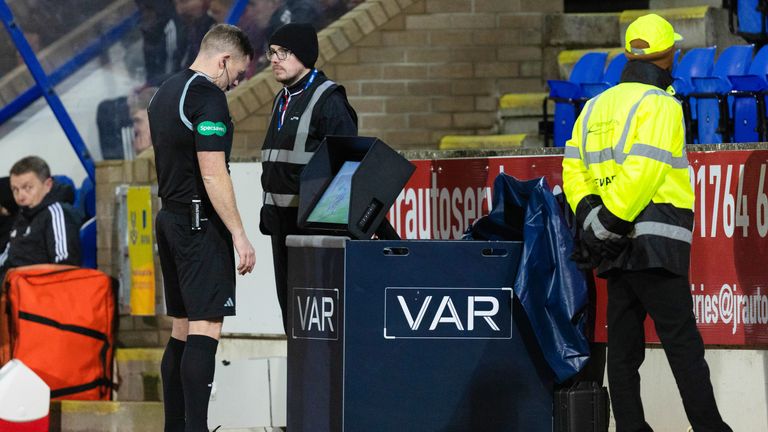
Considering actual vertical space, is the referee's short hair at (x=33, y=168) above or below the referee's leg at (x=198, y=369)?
above

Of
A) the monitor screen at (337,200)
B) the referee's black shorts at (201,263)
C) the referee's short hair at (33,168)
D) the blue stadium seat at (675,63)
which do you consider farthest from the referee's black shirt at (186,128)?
the blue stadium seat at (675,63)

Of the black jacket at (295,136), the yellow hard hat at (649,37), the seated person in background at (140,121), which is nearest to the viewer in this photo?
the yellow hard hat at (649,37)

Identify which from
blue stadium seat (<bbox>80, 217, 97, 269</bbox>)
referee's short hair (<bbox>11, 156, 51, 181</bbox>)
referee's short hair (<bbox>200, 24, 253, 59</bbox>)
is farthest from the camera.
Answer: blue stadium seat (<bbox>80, 217, 97, 269</bbox>)

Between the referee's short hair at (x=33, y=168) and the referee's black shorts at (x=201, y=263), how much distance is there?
3.78 metres

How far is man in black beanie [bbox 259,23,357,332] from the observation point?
651 cm

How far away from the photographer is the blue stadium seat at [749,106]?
8695mm

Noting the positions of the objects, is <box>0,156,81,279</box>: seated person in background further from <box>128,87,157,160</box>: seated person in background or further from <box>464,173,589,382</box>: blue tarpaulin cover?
<box>464,173,589,382</box>: blue tarpaulin cover

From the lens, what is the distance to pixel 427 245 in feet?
18.6

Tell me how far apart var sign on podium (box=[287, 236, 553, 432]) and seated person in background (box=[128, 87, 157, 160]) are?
15.1 feet

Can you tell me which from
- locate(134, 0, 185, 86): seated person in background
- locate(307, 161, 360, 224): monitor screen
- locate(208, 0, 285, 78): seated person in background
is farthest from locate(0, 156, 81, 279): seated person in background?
locate(307, 161, 360, 224): monitor screen

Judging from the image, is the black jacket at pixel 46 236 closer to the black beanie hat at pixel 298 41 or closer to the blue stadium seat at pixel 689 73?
the black beanie hat at pixel 298 41

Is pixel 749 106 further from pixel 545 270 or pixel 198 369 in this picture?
pixel 198 369

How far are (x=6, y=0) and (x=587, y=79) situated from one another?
13.2 feet

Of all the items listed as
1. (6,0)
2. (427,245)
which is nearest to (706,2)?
(6,0)
